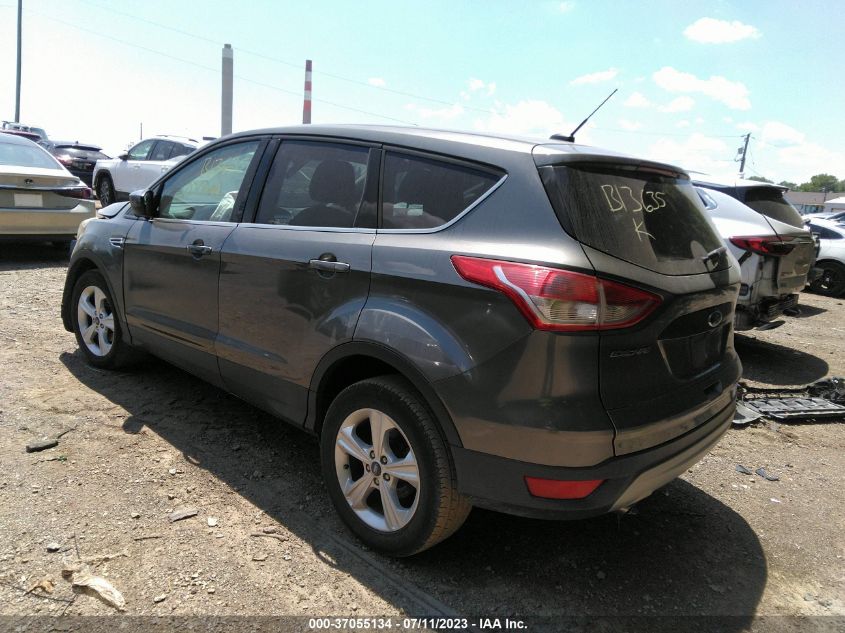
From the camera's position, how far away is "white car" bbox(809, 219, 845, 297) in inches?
417

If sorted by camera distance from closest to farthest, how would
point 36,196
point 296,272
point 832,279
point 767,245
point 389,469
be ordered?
point 389,469
point 296,272
point 767,245
point 36,196
point 832,279

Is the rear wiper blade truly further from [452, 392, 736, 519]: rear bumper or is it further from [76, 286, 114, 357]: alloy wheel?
[76, 286, 114, 357]: alloy wheel

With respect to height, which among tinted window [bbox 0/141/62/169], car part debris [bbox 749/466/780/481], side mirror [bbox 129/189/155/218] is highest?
tinted window [bbox 0/141/62/169]

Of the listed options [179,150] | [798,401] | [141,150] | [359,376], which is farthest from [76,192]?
[798,401]

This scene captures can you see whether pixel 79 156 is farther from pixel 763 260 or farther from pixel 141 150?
pixel 763 260

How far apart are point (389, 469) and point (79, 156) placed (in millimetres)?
19350

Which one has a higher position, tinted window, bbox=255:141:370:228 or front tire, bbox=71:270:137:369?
tinted window, bbox=255:141:370:228

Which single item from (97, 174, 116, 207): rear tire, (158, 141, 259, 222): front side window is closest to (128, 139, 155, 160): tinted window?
(97, 174, 116, 207): rear tire

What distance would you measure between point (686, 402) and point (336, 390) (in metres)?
1.51

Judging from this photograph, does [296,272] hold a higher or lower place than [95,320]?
higher

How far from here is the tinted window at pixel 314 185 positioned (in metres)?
2.79

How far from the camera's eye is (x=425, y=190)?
2.51m

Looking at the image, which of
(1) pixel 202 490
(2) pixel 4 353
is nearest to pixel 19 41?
(2) pixel 4 353

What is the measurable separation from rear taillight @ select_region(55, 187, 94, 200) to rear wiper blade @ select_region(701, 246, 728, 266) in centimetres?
803
